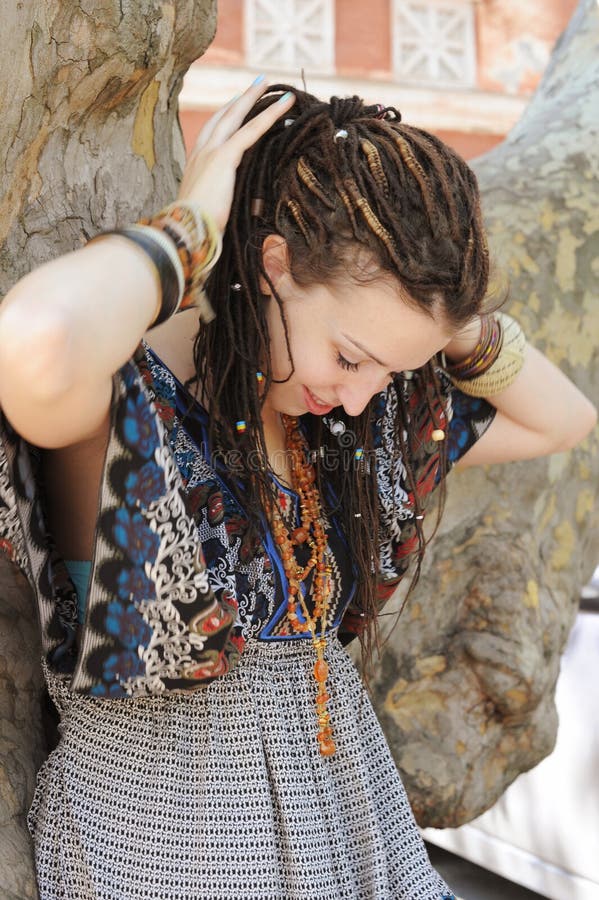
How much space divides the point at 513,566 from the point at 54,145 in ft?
4.25

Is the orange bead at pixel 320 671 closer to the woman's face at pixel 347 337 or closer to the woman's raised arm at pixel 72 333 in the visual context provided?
the woman's face at pixel 347 337

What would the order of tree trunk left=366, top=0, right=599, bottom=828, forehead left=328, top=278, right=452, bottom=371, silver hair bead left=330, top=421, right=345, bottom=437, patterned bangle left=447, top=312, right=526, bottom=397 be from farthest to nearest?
1. tree trunk left=366, top=0, right=599, bottom=828
2. patterned bangle left=447, top=312, right=526, bottom=397
3. silver hair bead left=330, top=421, right=345, bottom=437
4. forehead left=328, top=278, right=452, bottom=371

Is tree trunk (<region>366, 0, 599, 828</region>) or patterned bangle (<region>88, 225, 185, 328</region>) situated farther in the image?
tree trunk (<region>366, 0, 599, 828</region>)

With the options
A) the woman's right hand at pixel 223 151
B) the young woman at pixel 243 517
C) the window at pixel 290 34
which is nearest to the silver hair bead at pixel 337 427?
the young woman at pixel 243 517

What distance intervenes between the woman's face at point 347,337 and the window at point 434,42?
906 cm

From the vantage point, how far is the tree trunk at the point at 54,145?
166cm

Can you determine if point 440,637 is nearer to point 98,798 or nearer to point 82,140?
point 98,798

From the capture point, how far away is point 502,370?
77.4 inches

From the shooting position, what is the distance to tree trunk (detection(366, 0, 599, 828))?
2.35 m

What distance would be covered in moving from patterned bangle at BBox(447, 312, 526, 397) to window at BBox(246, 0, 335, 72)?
8.26 metres

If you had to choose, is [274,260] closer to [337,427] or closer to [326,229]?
[326,229]

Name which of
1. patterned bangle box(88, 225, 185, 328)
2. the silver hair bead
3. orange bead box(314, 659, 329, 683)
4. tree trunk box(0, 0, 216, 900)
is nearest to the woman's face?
the silver hair bead

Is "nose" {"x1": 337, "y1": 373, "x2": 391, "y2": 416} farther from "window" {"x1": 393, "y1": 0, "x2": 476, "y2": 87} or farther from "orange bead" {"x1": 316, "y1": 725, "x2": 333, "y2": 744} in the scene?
"window" {"x1": 393, "y1": 0, "x2": 476, "y2": 87}

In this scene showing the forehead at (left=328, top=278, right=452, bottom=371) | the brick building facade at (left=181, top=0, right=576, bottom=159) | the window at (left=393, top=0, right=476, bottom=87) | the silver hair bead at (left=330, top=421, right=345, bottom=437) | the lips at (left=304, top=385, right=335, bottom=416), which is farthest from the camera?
the window at (left=393, top=0, right=476, bottom=87)
